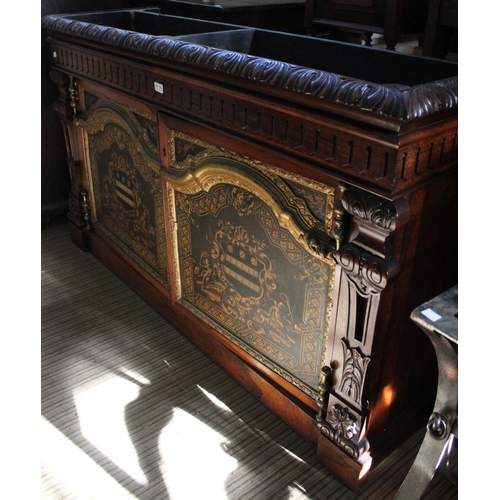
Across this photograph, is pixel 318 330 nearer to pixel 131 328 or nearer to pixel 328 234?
pixel 328 234

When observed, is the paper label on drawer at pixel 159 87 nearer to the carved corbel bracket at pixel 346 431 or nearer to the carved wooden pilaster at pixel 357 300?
the carved wooden pilaster at pixel 357 300

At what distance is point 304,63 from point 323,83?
63 cm

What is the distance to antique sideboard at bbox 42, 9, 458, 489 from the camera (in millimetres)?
973

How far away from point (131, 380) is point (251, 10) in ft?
4.85

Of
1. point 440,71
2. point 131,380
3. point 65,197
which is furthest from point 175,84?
point 65,197

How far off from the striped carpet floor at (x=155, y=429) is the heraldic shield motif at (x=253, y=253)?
178 millimetres

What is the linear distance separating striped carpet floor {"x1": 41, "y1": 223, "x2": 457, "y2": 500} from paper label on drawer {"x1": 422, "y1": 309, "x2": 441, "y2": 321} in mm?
567

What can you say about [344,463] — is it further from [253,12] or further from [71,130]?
[253,12]

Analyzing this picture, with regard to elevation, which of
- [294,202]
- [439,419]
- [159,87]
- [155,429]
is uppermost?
[159,87]

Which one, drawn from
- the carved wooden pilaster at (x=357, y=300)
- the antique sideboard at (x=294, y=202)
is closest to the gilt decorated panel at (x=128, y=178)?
the antique sideboard at (x=294, y=202)

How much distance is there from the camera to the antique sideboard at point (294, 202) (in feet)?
3.19

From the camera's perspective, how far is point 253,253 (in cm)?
136

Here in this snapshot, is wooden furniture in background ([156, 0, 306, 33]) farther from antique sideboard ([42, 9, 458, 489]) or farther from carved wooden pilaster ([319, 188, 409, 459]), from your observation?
carved wooden pilaster ([319, 188, 409, 459])

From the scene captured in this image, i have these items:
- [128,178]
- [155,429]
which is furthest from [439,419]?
[128,178]
